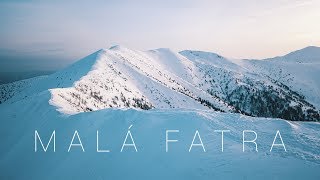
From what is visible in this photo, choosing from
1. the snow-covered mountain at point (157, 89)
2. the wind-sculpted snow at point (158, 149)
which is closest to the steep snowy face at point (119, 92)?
the snow-covered mountain at point (157, 89)

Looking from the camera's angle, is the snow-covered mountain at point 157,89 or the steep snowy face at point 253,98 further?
the steep snowy face at point 253,98

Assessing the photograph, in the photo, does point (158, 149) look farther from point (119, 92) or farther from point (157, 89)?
point (157, 89)

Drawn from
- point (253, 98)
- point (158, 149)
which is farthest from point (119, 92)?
point (253, 98)

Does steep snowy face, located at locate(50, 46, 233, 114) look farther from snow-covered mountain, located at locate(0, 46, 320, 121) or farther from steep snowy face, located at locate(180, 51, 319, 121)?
steep snowy face, located at locate(180, 51, 319, 121)

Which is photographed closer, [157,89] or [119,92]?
[119,92]

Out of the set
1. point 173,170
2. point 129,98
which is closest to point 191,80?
point 129,98

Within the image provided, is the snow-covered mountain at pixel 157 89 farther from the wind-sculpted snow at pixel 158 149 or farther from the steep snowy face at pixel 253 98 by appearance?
the wind-sculpted snow at pixel 158 149
